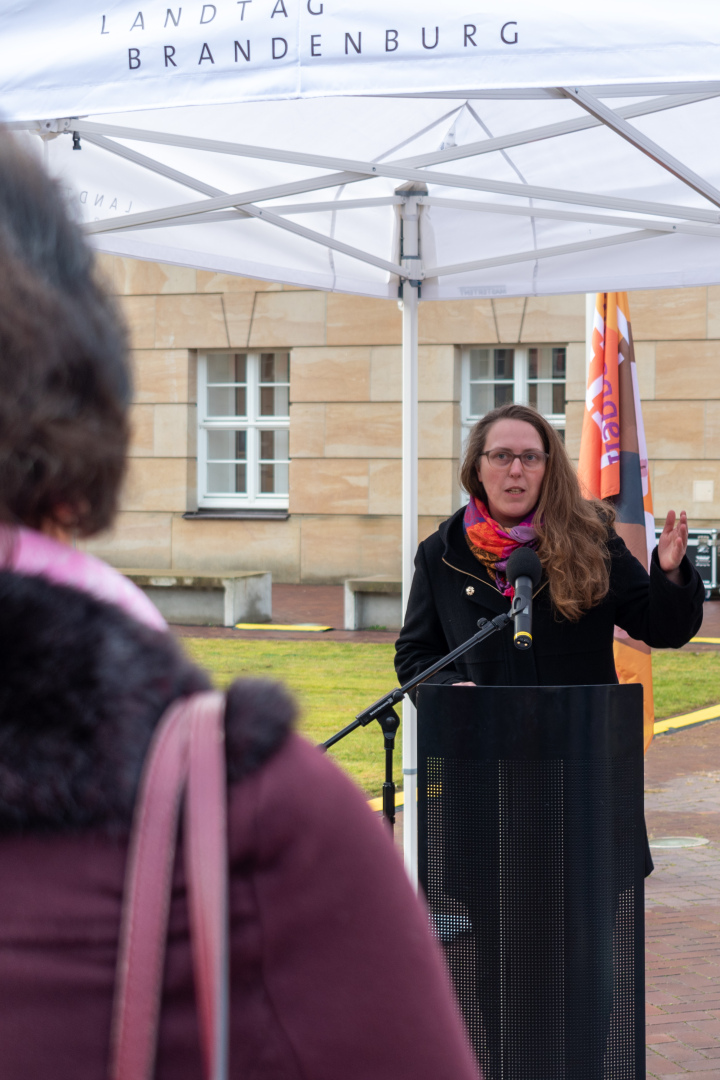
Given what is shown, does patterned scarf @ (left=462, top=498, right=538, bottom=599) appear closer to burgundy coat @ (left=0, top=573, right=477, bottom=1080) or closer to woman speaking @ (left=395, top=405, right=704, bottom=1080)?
woman speaking @ (left=395, top=405, right=704, bottom=1080)

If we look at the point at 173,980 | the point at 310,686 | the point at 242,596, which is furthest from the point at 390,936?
the point at 242,596

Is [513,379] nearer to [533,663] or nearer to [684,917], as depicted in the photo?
[684,917]

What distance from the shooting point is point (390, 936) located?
2.57 feet

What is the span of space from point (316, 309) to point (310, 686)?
8763mm

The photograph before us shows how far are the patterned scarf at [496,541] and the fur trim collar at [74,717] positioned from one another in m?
2.87

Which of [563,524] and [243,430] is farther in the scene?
[243,430]

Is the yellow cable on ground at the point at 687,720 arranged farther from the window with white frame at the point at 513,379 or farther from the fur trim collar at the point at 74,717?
the window with white frame at the point at 513,379

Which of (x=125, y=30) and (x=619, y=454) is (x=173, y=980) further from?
(x=619, y=454)

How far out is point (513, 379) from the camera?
17094 mm

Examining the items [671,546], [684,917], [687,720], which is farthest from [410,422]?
[687,720]

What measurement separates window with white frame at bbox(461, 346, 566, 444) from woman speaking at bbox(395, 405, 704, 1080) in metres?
13.3

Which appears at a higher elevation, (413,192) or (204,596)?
(413,192)

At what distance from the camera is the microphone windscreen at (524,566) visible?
123 inches

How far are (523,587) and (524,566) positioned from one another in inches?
7.2
